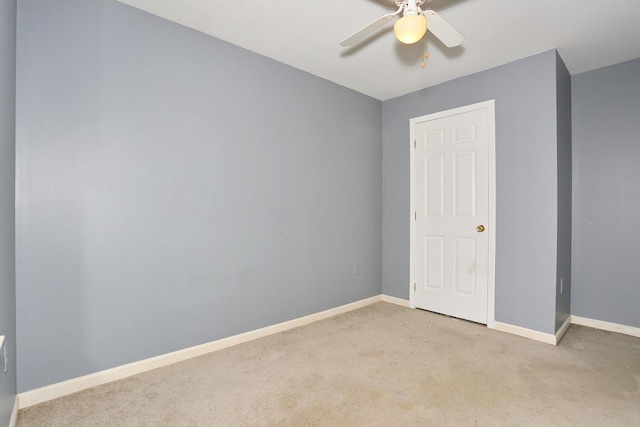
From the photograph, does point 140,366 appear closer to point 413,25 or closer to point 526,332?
point 413,25

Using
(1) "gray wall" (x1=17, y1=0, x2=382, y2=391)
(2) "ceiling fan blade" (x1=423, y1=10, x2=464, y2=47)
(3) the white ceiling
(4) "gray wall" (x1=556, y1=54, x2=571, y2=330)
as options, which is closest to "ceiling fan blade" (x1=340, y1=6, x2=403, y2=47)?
(2) "ceiling fan blade" (x1=423, y1=10, x2=464, y2=47)

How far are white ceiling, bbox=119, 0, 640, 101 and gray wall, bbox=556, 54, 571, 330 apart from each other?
0.78 ft

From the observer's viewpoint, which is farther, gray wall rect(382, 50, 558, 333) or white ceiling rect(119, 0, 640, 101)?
gray wall rect(382, 50, 558, 333)

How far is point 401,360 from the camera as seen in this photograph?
2441 millimetres

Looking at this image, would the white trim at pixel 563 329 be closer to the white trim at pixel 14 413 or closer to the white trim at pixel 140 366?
the white trim at pixel 140 366

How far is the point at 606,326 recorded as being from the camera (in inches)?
121

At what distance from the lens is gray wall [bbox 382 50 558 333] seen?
2814 millimetres

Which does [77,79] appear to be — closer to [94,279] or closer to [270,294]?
[94,279]

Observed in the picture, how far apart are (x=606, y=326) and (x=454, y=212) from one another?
70.2 inches

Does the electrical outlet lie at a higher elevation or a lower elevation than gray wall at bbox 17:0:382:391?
lower

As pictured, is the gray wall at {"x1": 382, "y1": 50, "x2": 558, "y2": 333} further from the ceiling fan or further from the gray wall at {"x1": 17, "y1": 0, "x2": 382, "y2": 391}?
the gray wall at {"x1": 17, "y1": 0, "x2": 382, "y2": 391}

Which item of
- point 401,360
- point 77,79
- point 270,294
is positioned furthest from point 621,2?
point 77,79

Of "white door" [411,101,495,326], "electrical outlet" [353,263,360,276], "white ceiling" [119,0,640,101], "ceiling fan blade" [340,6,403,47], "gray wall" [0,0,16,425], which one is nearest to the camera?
"gray wall" [0,0,16,425]

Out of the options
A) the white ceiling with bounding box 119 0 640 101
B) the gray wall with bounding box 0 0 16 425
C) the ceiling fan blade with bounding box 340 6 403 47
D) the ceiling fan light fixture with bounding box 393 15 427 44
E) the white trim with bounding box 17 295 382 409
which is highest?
the white ceiling with bounding box 119 0 640 101
